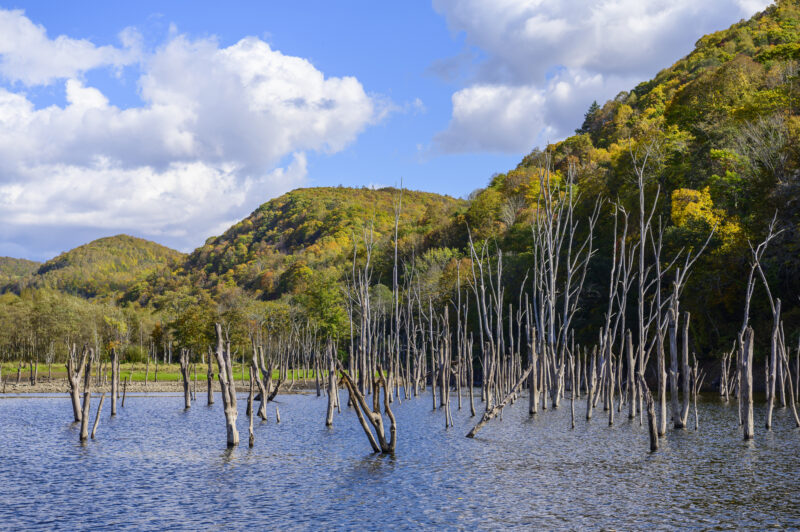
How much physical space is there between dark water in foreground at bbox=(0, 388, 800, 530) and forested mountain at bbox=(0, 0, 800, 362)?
421 inches

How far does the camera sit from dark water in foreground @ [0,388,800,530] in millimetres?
14195

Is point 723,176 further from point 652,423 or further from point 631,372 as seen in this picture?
point 652,423

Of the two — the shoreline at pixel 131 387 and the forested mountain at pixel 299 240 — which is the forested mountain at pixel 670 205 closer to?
the forested mountain at pixel 299 240

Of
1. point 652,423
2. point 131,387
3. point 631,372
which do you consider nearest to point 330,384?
point 631,372

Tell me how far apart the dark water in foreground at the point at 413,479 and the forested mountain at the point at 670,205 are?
35.1ft

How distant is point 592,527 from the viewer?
13242 millimetres

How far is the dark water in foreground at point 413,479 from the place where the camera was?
46.6 feet

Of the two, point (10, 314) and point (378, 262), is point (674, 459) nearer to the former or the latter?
point (378, 262)

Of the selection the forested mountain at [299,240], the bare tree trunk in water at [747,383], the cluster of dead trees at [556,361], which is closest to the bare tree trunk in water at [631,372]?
the cluster of dead trees at [556,361]


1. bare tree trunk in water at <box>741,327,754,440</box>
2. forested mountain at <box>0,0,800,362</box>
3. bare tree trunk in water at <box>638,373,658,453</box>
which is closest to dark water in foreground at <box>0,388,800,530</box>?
bare tree trunk in water at <box>638,373,658,453</box>

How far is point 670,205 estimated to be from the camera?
54.0 m

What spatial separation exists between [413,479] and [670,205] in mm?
43148

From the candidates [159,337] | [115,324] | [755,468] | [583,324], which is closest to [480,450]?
[755,468]

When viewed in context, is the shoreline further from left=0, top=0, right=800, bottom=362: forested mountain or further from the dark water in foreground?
the dark water in foreground
